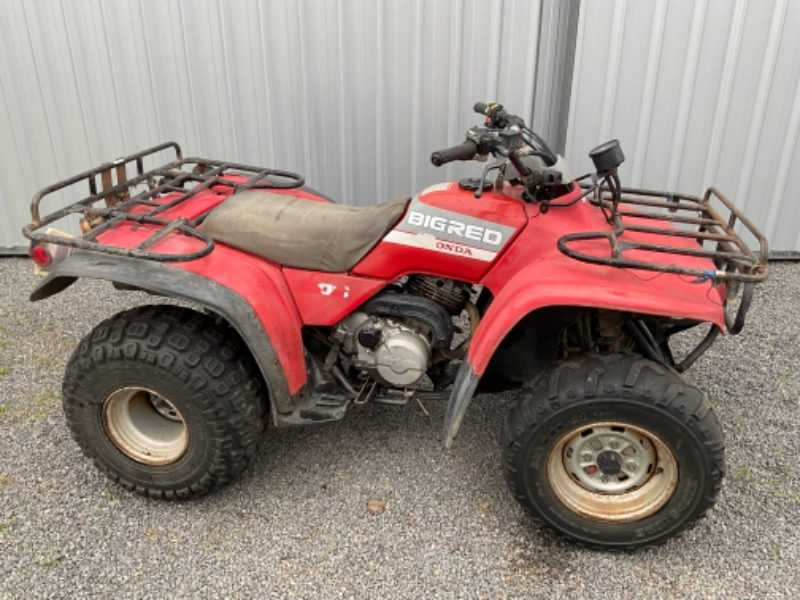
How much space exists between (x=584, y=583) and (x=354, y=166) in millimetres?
3177

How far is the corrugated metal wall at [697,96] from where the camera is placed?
13.9 ft

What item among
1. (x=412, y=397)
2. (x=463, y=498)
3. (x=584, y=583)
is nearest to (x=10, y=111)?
(x=412, y=397)

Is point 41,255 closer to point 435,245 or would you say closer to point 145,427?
point 145,427

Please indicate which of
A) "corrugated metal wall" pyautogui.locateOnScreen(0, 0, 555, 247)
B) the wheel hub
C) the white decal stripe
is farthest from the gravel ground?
"corrugated metal wall" pyautogui.locateOnScreen(0, 0, 555, 247)

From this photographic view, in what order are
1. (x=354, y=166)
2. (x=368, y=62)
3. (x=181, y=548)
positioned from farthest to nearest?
(x=354, y=166) → (x=368, y=62) → (x=181, y=548)

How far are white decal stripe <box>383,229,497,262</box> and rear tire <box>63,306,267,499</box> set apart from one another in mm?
771

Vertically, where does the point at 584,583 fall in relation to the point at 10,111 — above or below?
below

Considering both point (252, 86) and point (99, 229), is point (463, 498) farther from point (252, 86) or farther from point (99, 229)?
point (252, 86)

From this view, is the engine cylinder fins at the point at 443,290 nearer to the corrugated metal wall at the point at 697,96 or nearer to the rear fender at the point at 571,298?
the rear fender at the point at 571,298

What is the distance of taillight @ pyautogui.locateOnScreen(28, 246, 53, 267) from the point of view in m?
2.60

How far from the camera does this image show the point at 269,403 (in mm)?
2801

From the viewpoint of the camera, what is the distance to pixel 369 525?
2.71m

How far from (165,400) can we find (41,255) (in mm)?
732

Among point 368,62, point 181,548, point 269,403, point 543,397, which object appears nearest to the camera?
point 543,397
